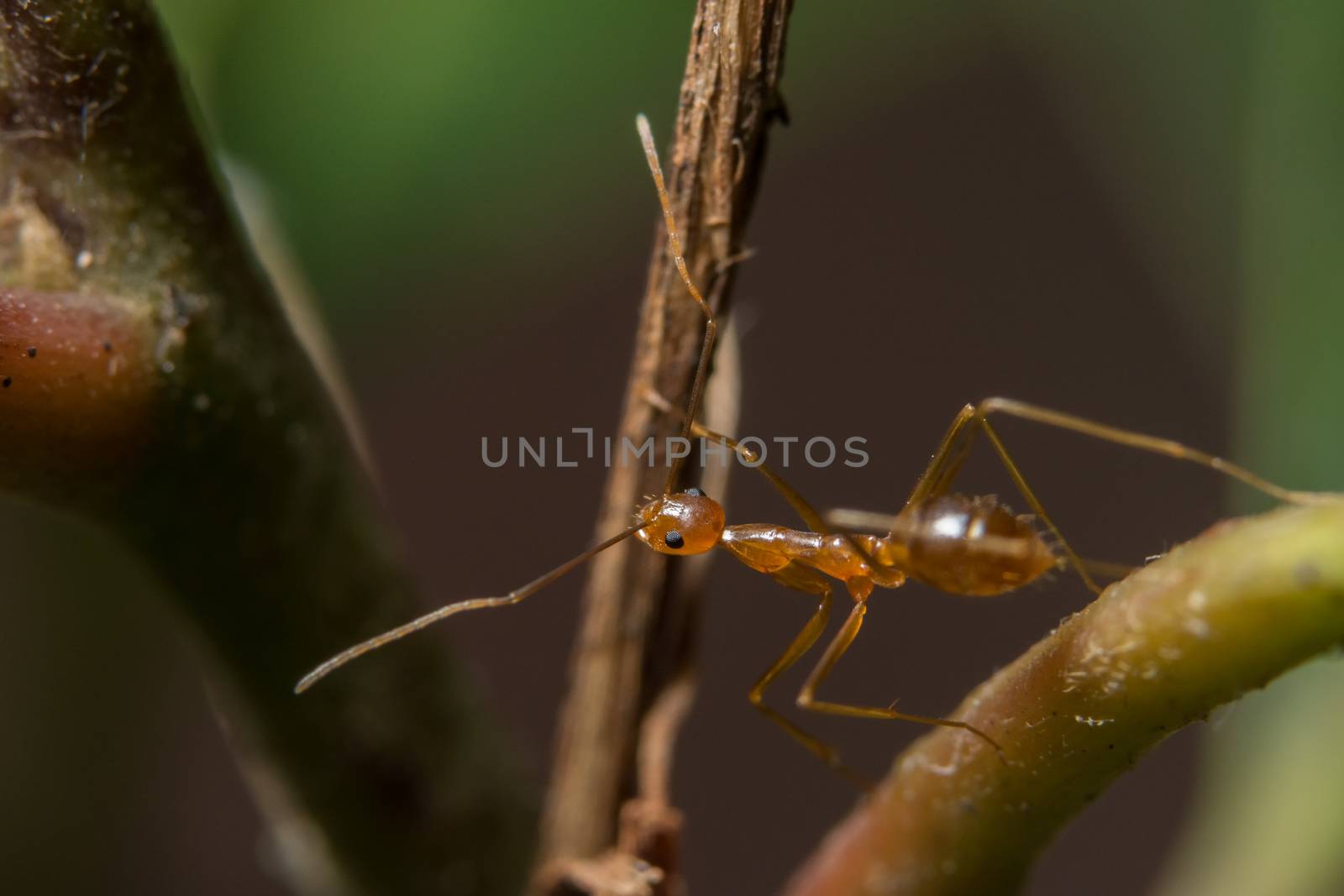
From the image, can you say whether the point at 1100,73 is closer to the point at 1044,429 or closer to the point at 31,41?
the point at 1044,429

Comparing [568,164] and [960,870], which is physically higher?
[568,164]

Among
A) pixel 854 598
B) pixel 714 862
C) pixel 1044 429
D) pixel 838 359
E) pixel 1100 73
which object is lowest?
pixel 714 862

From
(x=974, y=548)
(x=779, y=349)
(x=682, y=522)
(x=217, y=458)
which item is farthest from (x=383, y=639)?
(x=779, y=349)

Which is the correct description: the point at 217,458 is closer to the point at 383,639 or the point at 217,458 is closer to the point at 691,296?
the point at 383,639

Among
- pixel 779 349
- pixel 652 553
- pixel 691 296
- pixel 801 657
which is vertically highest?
pixel 779 349

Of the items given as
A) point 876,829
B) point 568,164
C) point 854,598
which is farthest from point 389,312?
point 876,829

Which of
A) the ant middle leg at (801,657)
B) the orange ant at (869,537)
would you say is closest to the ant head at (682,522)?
the orange ant at (869,537)
